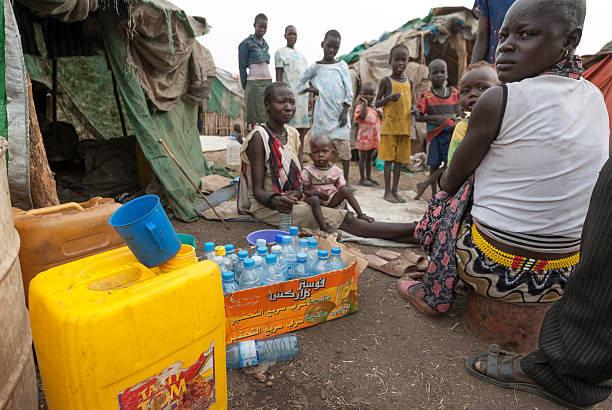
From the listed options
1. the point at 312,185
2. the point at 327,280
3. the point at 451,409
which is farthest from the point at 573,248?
the point at 312,185

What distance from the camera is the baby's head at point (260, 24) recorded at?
18.4 feet

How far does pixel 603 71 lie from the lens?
3564mm

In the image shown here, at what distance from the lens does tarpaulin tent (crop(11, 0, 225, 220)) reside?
335 centimetres

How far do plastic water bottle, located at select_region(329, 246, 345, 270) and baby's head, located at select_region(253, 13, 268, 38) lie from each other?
479cm

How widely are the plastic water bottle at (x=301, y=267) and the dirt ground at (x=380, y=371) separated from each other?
1.00 feet

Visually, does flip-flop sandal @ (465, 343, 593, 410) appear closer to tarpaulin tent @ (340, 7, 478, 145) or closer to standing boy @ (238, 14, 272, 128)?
standing boy @ (238, 14, 272, 128)

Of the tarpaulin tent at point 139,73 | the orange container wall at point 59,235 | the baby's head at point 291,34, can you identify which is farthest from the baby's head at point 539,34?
the baby's head at point 291,34

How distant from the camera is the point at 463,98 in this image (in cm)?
278

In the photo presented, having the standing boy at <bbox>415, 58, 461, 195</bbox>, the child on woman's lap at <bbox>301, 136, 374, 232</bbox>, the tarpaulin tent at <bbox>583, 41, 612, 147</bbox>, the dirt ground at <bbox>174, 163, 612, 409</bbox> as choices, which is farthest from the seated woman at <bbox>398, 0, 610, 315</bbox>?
the standing boy at <bbox>415, 58, 461, 195</bbox>

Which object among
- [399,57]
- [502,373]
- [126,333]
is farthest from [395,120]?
[126,333]

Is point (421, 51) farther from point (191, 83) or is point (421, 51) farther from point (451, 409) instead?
point (451, 409)

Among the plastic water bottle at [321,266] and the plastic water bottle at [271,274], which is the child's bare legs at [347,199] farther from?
the plastic water bottle at [271,274]

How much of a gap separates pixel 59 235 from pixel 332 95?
14.6 feet

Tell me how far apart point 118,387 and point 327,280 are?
1150 mm
